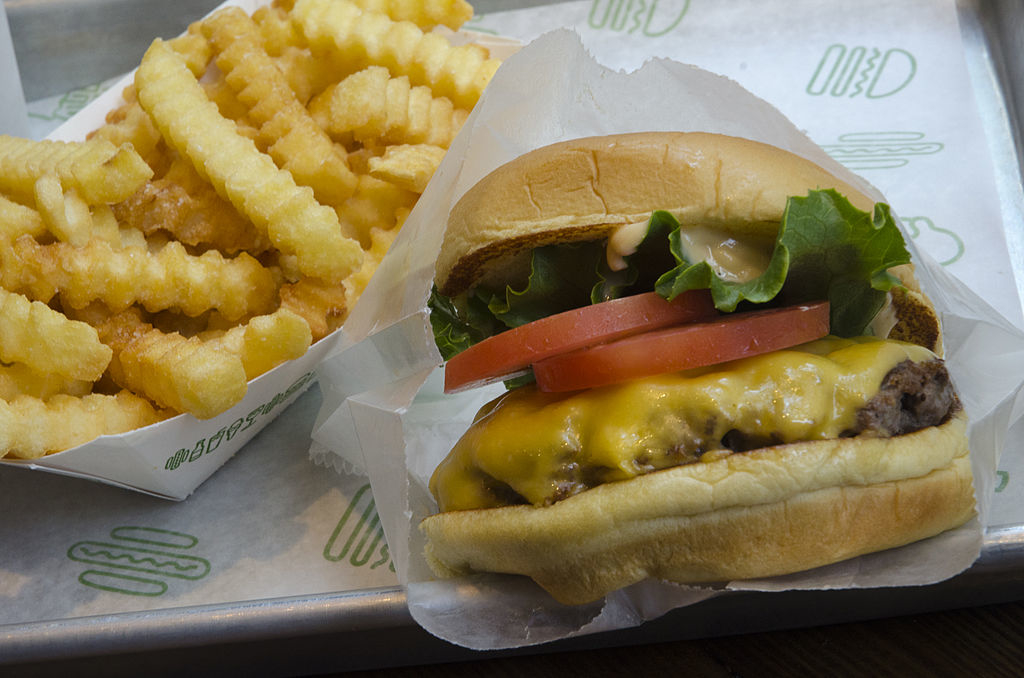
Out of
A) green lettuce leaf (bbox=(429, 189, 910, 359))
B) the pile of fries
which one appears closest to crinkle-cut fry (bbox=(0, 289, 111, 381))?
the pile of fries

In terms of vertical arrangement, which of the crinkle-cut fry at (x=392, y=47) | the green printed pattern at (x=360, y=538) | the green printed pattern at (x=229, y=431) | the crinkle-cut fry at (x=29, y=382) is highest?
the crinkle-cut fry at (x=392, y=47)

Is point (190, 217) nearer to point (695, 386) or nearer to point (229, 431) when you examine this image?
point (229, 431)

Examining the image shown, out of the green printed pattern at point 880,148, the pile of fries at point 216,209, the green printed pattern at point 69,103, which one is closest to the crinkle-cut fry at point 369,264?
the pile of fries at point 216,209

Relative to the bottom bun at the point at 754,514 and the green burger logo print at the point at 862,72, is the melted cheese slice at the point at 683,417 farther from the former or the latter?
the green burger logo print at the point at 862,72

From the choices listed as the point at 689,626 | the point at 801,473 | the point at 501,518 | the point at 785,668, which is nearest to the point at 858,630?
the point at 785,668

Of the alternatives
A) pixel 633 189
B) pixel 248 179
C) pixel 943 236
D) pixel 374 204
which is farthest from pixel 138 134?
pixel 943 236

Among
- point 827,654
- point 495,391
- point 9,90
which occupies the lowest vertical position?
point 827,654
